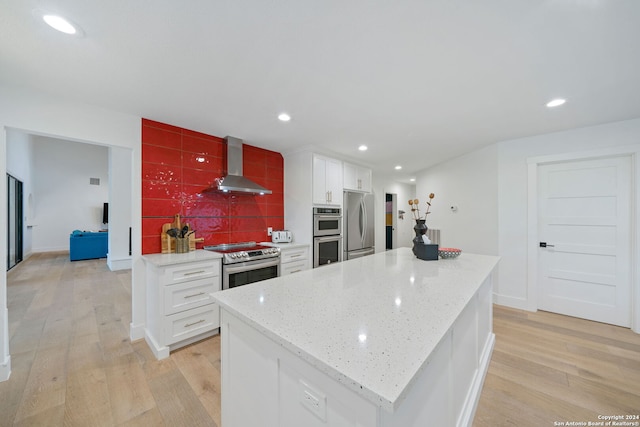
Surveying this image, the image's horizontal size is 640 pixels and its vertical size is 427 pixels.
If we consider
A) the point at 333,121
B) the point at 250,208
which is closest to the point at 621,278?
Result: the point at 333,121

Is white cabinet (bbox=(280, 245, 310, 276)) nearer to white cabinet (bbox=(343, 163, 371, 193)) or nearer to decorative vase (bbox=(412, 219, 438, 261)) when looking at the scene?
white cabinet (bbox=(343, 163, 371, 193))

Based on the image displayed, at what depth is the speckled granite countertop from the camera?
7.30 feet

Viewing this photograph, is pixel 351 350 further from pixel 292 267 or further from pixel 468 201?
pixel 468 201

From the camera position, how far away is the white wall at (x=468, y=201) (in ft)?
11.9

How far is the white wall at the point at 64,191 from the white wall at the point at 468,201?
9963mm

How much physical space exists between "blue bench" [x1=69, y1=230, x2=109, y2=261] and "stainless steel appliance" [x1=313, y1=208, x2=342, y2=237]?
6.75 meters

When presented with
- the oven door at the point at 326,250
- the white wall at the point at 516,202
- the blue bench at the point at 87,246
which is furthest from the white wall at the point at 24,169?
the white wall at the point at 516,202

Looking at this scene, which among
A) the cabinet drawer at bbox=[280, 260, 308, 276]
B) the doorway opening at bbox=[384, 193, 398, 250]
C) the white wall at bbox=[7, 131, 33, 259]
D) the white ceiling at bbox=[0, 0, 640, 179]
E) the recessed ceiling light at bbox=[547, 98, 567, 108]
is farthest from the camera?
the doorway opening at bbox=[384, 193, 398, 250]

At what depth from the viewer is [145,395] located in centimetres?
177

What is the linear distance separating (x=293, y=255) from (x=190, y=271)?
1305mm

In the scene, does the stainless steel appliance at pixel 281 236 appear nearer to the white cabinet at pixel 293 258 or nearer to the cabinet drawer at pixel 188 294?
the white cabinet at pixel 293 258

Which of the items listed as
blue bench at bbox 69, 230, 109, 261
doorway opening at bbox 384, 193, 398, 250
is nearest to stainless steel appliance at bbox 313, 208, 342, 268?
doorway opening at bbox 384, 193, 398, 250

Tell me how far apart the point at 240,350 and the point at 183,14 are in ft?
5.50

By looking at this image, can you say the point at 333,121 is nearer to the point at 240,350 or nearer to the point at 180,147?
the point at 180,147
